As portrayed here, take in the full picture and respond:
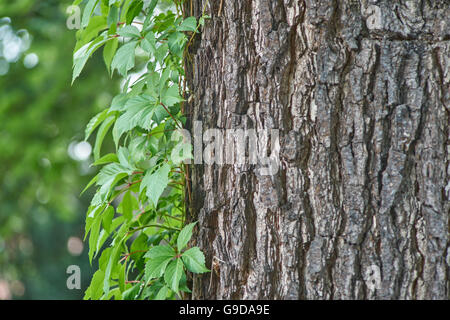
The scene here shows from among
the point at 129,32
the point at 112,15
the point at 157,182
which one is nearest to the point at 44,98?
the point at 112,15

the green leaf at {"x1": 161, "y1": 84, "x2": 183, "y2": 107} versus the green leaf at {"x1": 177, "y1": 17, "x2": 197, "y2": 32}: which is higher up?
the green leaf at {"x1": 177, "y1": 17, "x2": 197, "y2": 32}

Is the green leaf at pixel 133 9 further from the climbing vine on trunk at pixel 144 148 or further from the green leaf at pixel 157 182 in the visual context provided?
the green leaf at pixel 157 182

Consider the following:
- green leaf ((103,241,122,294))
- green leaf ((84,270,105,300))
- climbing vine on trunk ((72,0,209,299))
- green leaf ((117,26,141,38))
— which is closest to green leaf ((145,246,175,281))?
climbing vine on trunk ((72,0,209,299))

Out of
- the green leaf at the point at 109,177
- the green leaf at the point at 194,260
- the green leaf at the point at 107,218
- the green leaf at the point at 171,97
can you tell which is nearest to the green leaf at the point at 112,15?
the green leaf at the point at 171,97

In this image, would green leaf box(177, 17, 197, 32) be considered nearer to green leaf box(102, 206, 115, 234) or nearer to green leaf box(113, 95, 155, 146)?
green leaf box(113, 95, 155, 146)

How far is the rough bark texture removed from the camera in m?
0.81

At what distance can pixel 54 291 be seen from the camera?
25.6ft

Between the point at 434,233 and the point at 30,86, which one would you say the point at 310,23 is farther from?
the point at 30,86

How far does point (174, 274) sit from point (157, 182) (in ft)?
0.64

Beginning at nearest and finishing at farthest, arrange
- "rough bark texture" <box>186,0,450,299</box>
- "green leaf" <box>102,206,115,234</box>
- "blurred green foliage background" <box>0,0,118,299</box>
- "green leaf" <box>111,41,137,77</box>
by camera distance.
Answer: "rough bark texture" <box>186,0,450,299</box> → "green leaf" <box>111,41,137,77</box> → "green leaf" <box>102,206,115,234</box> → "blurred green foliage background" <box>0,0,118,299</box>

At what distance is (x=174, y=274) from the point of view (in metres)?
0.89

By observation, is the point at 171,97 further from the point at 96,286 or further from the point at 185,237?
the point at 96,286
